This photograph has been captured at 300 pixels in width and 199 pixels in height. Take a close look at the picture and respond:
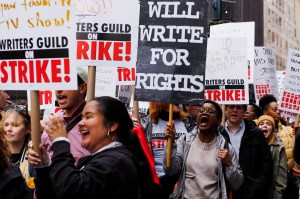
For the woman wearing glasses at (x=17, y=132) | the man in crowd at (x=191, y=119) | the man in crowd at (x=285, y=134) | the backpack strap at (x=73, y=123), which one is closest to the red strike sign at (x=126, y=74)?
the man in crowd at (x=191, y=119)

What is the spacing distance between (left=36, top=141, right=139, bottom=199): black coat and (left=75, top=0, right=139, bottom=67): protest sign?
7.38ft

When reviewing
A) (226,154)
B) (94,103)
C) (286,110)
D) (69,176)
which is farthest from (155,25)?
(286,110)

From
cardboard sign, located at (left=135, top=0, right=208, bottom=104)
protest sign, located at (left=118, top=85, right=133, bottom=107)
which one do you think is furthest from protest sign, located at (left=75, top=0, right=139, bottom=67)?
protest sign, located at (left=118, top=85, right=133, bottom=107)

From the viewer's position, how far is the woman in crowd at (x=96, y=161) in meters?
3.93

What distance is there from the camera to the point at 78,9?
21.5ft

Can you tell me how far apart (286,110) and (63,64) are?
24.4 feet

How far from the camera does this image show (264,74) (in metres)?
13.0

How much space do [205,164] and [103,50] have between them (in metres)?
1.42

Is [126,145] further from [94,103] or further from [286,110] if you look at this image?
[286,110]

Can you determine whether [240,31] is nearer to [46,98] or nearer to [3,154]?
[46,98]

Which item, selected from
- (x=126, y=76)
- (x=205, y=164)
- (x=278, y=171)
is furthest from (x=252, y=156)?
(x=126, y=76)

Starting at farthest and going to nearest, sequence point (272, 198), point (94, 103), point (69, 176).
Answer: point (272, 198) < point (94, 103) < point (69, 176)

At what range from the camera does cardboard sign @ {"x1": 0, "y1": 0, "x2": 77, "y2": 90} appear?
14.9 feet

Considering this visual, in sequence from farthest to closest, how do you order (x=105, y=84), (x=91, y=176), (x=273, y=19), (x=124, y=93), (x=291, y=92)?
1. (x=273, y=19)
2. (x=291, y=92)
3. (x=124, y=93)
4. (x=105, y=84)
5. (x=91, y=176)
